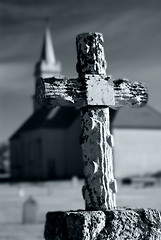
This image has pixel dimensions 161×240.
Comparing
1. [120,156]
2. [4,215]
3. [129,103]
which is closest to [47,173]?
[120,156]

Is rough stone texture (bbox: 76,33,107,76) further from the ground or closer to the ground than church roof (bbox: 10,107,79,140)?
closer to the ground

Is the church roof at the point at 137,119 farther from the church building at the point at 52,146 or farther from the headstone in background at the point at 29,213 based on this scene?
the headstone in background at the point at 29,213

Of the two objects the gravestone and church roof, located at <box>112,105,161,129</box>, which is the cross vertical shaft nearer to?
the gravestone

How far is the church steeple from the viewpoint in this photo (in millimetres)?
84938

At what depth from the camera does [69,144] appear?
65125 mm

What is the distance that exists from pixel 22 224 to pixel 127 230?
1396cm

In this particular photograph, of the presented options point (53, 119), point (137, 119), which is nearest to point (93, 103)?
point (137, 119)

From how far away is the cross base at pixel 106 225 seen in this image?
4113 mm

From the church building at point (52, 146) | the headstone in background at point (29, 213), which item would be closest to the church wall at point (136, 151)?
the church building at point (52, 146)

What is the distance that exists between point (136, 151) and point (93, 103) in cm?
5356

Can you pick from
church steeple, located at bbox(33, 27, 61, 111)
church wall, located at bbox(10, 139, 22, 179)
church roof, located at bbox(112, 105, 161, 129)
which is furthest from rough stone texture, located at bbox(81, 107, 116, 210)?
church steeple, located at bbox(33, 27, 61, 111)

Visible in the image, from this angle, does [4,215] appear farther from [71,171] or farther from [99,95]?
[71,171]

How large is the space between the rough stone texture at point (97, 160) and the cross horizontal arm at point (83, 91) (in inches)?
3.6

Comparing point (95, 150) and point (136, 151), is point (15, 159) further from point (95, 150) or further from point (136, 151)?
point (95, 150)
